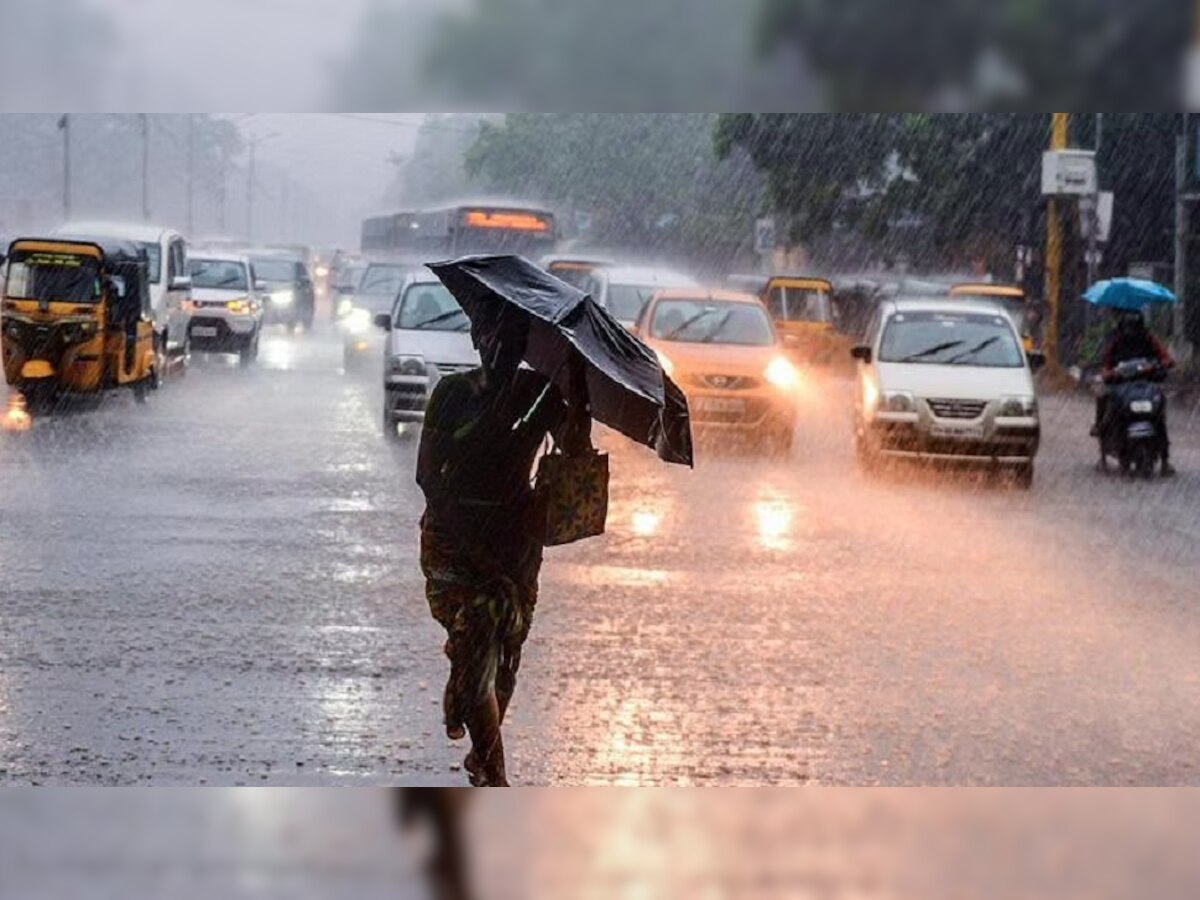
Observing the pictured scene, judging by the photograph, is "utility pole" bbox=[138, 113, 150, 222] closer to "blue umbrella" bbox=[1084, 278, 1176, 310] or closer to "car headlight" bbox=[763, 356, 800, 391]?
"car headlight" bbox=[763, 356, 800, 391]

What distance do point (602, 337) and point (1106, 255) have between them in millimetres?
26964

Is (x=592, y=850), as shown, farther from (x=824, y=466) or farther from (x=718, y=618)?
(x=824, y=466)

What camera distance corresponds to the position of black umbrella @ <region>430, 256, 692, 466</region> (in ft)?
19.8

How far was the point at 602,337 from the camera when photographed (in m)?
6.20

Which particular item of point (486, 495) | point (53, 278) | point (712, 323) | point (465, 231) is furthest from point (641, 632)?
point (465, 231)

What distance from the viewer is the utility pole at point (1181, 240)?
27.4 m

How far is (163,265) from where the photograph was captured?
77.5 feet

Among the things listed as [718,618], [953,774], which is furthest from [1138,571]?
[953,774]

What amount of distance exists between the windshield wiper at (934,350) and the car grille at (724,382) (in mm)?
1431

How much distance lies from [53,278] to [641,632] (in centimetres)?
1218

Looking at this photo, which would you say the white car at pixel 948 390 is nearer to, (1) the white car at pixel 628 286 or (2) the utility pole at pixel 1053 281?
(1) the white car at pixel 628 286

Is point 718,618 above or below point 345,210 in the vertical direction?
below

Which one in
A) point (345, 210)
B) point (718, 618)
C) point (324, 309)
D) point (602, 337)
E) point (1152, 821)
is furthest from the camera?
point (324, 309)

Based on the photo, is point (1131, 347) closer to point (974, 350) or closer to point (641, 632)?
point (974, 350)
